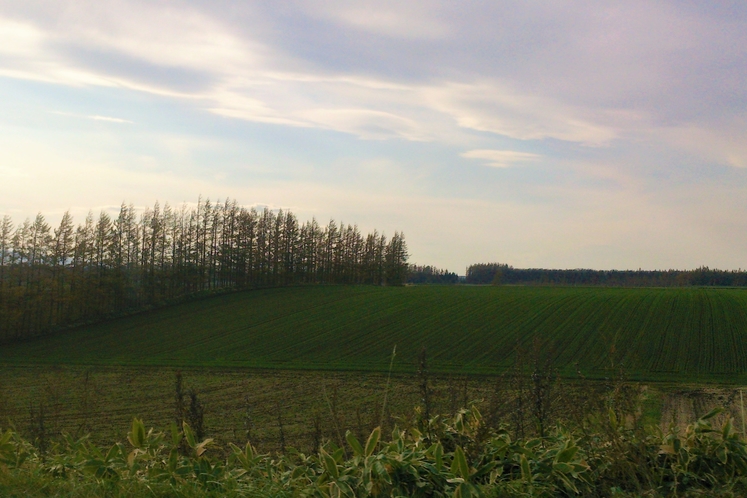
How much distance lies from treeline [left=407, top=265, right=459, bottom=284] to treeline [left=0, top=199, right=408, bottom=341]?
56.7 m

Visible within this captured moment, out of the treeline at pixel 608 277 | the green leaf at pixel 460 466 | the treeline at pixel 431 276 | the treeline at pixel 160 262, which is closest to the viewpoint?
the green leaf at pixel 460 466

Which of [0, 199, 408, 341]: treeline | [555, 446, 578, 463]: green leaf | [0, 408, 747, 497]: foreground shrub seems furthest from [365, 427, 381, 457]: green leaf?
[0, 199, 408, 341]: treeline

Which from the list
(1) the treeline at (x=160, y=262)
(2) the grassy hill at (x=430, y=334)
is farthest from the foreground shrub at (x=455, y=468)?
(1) the treeline at (x=160, y=262)

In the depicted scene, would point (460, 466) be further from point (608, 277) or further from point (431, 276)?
point (431, 276)

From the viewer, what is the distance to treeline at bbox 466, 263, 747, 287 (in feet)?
374

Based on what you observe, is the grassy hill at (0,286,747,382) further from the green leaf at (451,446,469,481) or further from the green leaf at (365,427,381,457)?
the green leaf at (451,446,469,481)

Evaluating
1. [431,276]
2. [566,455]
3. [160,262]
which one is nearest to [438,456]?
[566,455]

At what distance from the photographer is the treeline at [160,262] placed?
2402 inches

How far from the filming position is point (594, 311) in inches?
1843

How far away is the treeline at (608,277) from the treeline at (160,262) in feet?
157

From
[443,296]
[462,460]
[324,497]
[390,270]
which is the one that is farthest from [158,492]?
[390,270]

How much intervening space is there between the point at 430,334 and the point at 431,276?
127731mm

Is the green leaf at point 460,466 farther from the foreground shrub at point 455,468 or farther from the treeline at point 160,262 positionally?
the treeline at point 160,262

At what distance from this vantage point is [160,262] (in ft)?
242
